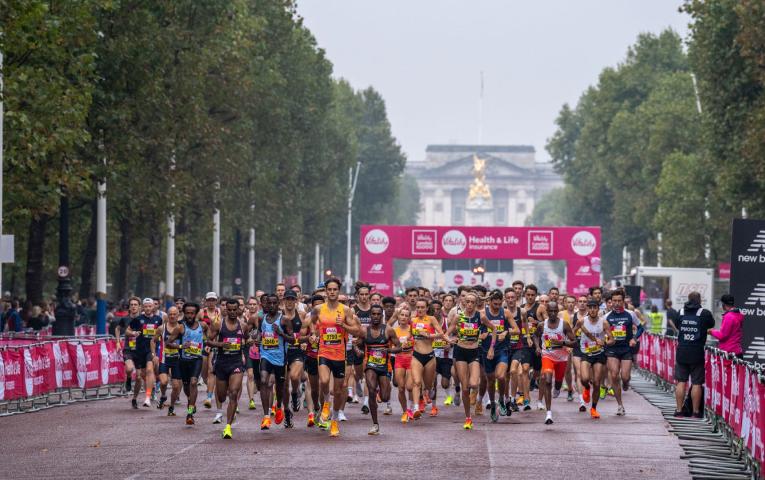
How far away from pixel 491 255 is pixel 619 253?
4232 centimetres

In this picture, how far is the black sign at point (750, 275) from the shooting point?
78.9 ft

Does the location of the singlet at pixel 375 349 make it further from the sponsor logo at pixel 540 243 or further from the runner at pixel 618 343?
the sponsor logo at pixel 540 243

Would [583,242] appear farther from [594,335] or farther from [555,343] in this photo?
[594,335]

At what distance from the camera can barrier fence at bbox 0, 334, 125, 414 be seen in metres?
26.9

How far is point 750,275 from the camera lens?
79.9ft

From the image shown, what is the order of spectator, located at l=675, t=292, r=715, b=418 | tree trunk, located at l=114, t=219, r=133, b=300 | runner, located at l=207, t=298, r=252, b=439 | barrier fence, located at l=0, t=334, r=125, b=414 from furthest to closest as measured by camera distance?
tree trunk, located at l=114, t=219, r=133, b=300, barrier fence, located at l=0, t=334, r=125, b=414, spectator, located at l=675, t=292, r=715, b=418, runner, located at l=207, t=298, r=252, b=439

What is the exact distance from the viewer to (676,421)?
82.9 feet

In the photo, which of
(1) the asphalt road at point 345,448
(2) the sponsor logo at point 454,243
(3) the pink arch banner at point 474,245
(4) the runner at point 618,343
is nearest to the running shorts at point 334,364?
(1) the asphalt road at point 345,448

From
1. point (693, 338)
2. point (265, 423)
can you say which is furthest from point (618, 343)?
point (265, 423)

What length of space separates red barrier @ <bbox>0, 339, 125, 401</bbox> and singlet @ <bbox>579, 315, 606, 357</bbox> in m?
8.89

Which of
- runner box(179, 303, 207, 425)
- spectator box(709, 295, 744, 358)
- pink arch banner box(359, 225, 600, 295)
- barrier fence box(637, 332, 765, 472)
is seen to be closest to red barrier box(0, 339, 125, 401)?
runner box(179, 303, 207, 425)

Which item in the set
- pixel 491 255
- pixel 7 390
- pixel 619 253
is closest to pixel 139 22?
pixel 7 390

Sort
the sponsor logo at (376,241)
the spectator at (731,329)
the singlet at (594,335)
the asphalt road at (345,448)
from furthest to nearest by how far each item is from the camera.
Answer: the sponsor logo at (376,241), the singlet at (594,335), the spectator at (731,329), the asphalt road at (345,448)

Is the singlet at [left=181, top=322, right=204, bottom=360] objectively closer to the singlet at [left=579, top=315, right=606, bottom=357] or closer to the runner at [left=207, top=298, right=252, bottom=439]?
the runner at [left=207, top=298, right=252, bottom=439]
